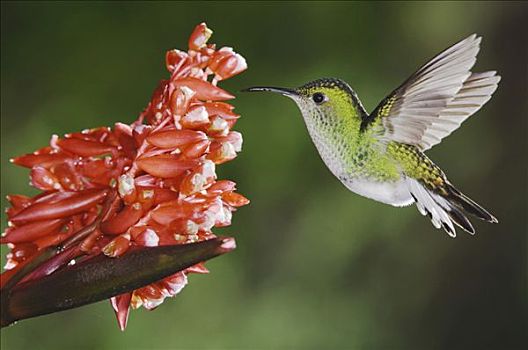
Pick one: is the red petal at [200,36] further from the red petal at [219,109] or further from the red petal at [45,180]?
the red petal at [45,180]

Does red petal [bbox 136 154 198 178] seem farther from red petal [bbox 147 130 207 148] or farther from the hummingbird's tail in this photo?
the hummingbird's tail

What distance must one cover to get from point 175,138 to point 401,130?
26cm

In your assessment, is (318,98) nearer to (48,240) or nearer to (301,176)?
(48,240)

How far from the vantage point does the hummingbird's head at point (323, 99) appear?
2.43 feet

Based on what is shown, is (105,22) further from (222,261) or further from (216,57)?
(216,57)

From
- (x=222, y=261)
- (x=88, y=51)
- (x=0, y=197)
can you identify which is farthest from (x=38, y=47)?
(x=222, y=261)

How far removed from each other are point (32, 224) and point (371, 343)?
1.58 m

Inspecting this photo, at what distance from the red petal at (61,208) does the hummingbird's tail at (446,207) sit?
0.30 meters

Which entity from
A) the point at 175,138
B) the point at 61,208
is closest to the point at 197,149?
the point at 175,138

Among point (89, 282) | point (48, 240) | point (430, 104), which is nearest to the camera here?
point (89, 282)

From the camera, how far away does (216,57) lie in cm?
72

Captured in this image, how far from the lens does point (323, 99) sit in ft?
2.46

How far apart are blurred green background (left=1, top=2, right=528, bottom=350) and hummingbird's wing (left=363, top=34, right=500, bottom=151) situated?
1.18 m

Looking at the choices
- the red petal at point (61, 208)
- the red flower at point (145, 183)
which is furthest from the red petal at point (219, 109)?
the red petal at point (61, 208)
